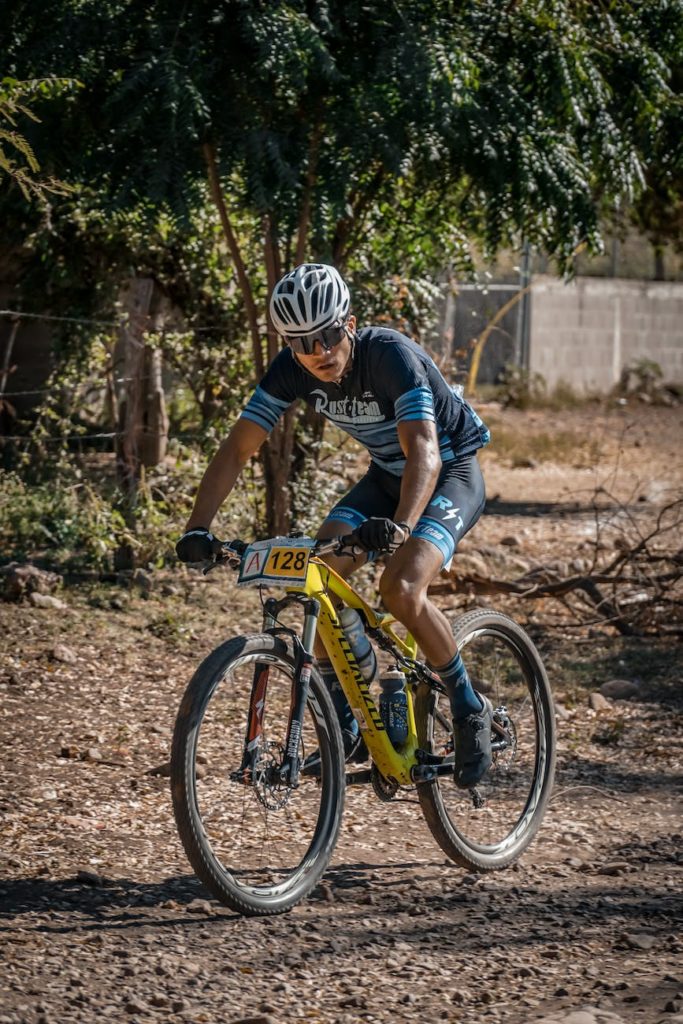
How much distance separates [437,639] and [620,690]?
316 centimetres

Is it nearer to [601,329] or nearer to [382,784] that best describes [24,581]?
[382,784]

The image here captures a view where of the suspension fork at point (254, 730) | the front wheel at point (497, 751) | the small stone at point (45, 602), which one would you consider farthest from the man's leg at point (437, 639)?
the small stone at point (45, 602)

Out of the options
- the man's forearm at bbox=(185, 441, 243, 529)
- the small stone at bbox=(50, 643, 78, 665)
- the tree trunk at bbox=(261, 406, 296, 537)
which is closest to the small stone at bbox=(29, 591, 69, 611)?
the small stone at bbox=(50, 643, 78, 665)

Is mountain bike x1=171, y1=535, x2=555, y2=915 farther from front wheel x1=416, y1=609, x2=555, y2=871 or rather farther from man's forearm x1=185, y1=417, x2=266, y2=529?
man's forearm x1=185, y1=417, x2=266, y2=529

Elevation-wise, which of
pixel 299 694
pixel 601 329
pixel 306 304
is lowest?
pixel 299 694

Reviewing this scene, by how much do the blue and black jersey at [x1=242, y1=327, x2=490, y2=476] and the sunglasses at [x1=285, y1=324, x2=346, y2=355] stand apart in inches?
6.3

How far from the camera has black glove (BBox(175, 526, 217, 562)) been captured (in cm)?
434

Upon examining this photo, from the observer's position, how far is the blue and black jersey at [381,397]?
4.52m

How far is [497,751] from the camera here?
202 inches

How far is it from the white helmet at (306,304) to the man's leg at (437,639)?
779mm

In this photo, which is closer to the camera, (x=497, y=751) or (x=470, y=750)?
(x=470, y=750)

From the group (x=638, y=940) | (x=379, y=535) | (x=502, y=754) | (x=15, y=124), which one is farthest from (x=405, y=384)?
(x=15, y=124)

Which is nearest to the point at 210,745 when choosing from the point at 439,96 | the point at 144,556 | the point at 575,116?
the point at 144,556

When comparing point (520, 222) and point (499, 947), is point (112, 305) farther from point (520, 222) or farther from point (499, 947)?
point (499, 947)
